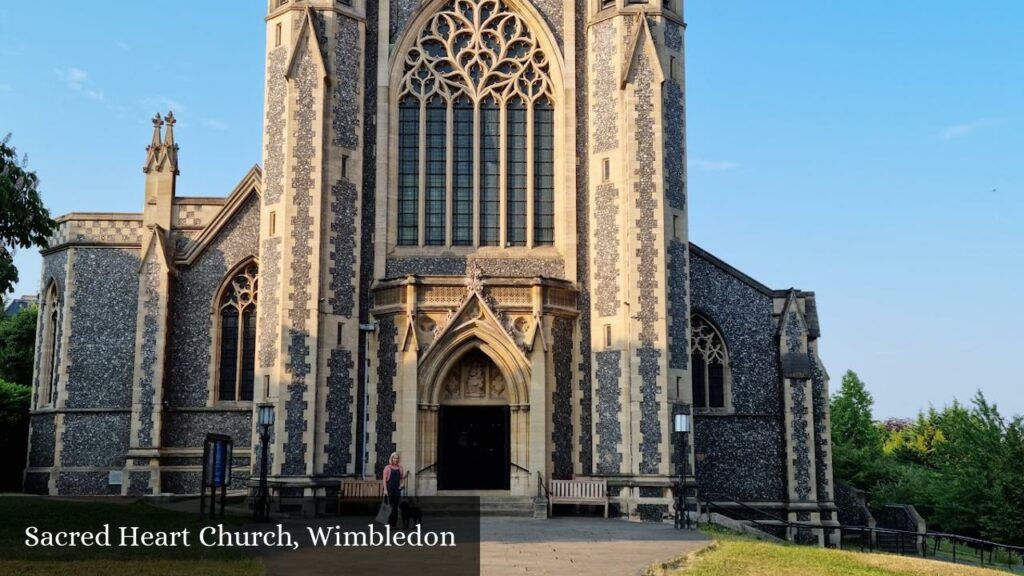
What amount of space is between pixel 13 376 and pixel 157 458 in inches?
756

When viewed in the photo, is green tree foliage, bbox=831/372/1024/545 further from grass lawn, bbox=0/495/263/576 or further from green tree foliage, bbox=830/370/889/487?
grass lawn, bbox=0/495/263/576

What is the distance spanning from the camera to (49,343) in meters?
31.0

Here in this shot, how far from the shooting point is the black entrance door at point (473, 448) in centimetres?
2577

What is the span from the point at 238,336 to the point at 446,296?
23.0 feet

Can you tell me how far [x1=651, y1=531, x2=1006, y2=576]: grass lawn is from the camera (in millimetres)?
14188

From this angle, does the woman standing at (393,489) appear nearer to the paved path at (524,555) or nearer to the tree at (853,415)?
the paved path at (524,555)

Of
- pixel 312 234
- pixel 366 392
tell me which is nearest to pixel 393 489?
pixel 366 392

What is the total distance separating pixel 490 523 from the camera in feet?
70.2

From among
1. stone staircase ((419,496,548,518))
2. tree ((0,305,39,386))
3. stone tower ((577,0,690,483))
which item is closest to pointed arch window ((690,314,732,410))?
stone tower ((577,0,690,483))

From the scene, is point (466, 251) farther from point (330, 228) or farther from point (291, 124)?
point (291, 124)

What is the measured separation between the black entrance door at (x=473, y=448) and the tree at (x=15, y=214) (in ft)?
37.1

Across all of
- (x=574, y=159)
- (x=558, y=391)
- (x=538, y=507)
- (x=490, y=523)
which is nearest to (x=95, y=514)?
(x=490, y=523)

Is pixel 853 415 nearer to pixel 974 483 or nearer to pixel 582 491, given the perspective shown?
pixel 974 483

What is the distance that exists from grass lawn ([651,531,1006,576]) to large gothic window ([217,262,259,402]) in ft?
51.7
